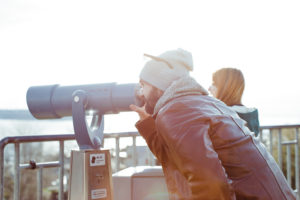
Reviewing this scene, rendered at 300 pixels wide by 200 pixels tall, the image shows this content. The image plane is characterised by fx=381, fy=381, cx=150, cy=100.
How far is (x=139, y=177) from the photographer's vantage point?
2604 millimetres

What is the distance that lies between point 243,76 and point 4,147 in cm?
202

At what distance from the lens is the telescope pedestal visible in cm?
252

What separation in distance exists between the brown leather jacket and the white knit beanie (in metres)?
0.11

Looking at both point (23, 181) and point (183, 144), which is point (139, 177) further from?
point (23, 181)

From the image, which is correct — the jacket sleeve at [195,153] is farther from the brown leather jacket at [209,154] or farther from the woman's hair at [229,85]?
the woman's hair at [229,85]

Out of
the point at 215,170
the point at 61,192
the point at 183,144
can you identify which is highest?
the point at 183,144

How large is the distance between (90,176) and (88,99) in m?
0.55

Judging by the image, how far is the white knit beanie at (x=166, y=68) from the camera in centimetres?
197

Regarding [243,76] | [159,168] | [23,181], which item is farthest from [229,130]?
[23,181]

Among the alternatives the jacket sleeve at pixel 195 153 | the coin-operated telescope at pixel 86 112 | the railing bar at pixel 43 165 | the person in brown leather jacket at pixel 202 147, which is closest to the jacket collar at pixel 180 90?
the person in brown leather jacket at pixel 202 147

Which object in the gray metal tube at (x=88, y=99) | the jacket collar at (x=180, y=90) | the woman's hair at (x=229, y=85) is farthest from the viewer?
the woman's hair at (x=229, y=85)

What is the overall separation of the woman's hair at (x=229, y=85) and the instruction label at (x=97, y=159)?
46.1 inches

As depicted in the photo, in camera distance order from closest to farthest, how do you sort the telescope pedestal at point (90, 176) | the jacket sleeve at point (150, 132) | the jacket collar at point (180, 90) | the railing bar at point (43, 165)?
the jacket collar at point (180, 90) → the jacket sleeve at point (150, 132) → the telescope pedestal at point (90, 176) → the railing bar at point (43, 165)

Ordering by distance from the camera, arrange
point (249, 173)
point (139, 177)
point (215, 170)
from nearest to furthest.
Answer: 1. point (215, 170)
2. point (249, 173)
3. point (139, 177)
